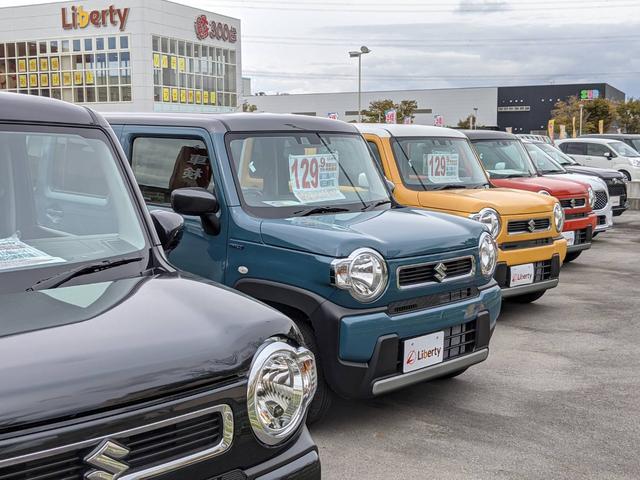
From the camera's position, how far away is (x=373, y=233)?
14.1ft

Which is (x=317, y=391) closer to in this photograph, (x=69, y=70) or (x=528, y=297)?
(x=528, y=297)

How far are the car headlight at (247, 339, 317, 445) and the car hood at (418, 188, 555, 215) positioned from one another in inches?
186

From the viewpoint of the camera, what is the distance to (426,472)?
12.5 feet

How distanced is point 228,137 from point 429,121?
304 ft

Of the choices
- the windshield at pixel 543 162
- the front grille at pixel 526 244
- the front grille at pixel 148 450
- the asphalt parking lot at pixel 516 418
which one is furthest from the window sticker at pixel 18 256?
the windshield at pixel 543 162

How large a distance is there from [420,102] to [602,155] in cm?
8031

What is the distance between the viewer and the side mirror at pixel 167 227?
10.5 ft

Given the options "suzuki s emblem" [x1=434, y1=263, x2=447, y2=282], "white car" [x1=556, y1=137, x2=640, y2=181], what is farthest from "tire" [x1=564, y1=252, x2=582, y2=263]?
"white car" [x1=556, y1=137, x2=640, y2=181]

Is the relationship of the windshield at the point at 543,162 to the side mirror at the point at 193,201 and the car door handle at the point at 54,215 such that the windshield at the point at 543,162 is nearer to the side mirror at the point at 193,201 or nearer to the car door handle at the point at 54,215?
the side mirror at the point at 193,201

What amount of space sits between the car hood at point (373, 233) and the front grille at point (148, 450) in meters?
2.06

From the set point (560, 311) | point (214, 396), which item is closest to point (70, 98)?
point (560, 311)

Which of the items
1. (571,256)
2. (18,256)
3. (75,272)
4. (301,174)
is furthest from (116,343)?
(571,256)

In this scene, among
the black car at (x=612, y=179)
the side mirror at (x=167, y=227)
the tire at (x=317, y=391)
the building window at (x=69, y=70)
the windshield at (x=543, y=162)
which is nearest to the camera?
the side mirror at (x=167, y=227)

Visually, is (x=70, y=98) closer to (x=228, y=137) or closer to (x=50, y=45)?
(x=50, y=45)
